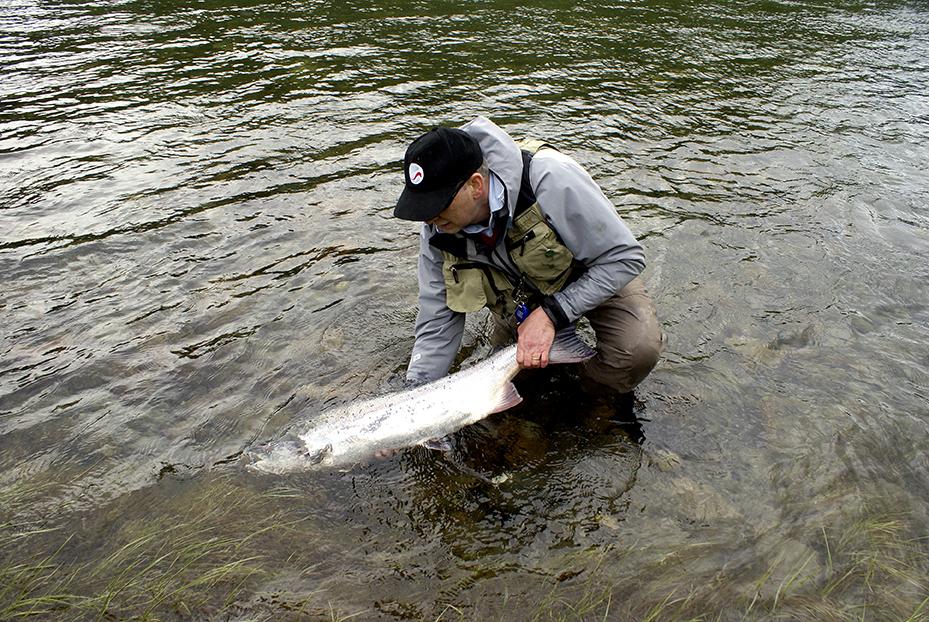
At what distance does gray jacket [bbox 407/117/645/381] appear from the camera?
4727mm

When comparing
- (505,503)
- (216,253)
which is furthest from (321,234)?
(505,503)

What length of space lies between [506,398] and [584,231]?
1308 millimetres

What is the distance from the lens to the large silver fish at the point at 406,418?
4910mm

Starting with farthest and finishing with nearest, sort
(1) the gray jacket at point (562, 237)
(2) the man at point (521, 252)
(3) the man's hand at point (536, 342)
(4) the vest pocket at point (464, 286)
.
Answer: (4) the vest pocket at point (464, 286) < (3) the man's hand at point (536, 342) < (1) the gray jacket at point (562, 237) < (2) the man at point (521, 252)

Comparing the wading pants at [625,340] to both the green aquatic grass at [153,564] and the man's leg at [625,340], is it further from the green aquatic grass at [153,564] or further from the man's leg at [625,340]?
the green aquatic grass at [153,564]

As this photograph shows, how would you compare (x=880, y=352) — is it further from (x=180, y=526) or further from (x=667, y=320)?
(x=180, y=526)

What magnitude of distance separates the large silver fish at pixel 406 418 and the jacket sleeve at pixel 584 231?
378 millimetres

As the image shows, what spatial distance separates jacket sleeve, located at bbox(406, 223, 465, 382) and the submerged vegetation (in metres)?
1.37

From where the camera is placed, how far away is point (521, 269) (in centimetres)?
514

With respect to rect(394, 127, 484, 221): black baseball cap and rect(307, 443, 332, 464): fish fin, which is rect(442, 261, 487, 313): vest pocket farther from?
rect(307, 443, 332, 464): fish fin

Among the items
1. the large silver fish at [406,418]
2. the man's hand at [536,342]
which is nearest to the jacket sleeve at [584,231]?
the man's hand at [536,342]

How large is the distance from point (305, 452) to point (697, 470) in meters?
2.85

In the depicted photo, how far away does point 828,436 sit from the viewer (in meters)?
5.39

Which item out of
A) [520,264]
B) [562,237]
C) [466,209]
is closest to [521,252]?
[520,264]
